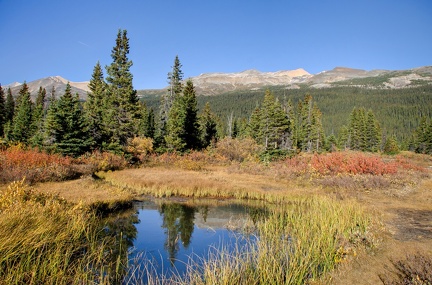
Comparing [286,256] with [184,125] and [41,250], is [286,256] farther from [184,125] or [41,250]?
[184,125]

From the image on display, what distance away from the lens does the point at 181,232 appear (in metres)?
12.7

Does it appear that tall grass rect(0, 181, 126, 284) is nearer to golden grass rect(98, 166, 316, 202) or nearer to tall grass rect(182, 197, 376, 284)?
tall grass rect(182, 197, 376, 284)

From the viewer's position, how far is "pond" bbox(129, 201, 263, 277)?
29.7 feet

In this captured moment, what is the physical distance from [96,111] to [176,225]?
95.9 feet

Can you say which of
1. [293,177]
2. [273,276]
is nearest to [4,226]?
[273,276]

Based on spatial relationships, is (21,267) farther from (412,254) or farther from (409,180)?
(409,180)

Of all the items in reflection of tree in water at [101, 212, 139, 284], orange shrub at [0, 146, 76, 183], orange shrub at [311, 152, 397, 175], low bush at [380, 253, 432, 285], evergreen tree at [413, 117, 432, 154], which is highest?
orange shrub at [0, 146, 76, 183]

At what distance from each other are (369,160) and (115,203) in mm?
21101

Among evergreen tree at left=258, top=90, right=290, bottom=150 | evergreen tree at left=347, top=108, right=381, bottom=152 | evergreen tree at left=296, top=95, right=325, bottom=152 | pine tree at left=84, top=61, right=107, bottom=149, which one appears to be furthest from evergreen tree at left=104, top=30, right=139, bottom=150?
evergreen tree at left=347, top=108, right=381, bottom=152

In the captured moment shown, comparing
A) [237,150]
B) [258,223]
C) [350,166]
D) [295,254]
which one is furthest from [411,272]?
[237,150]

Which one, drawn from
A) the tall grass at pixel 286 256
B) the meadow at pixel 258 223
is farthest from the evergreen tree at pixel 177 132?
the tall grass at pixel 286 256

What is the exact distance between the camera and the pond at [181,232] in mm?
9062

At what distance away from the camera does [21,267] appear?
5.26 meters

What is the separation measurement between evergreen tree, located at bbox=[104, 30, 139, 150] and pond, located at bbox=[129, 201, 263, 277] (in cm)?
1737
